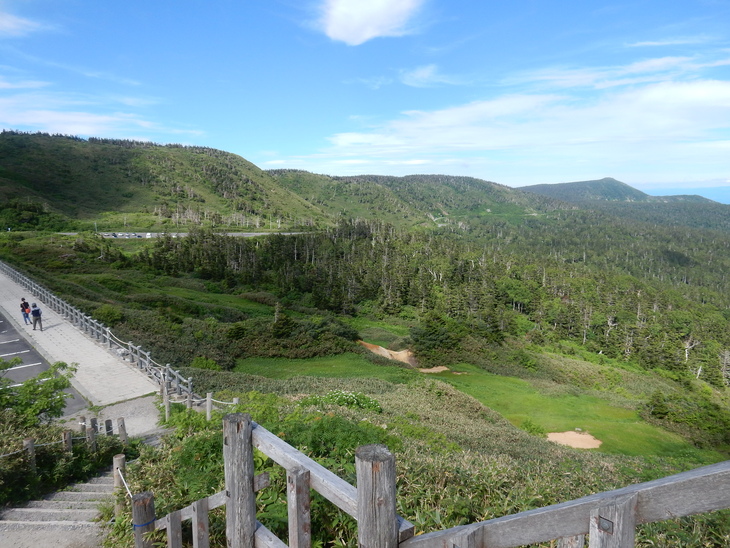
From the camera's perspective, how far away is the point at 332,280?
7194 cm

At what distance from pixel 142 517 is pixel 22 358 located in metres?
18.1

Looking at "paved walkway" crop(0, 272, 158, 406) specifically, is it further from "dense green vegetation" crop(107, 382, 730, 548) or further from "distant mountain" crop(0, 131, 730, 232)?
"distant mountain" crop(0, 131, 730, 232)

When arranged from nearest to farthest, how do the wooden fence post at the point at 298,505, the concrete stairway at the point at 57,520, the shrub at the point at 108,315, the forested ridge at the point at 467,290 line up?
the wooden fence post at the point at 298,505 → the concrete stairway at the point at 57,520 → the shrub at the point at 108,315 → the forested ridge at the point at 467,290

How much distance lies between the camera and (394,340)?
147 ft

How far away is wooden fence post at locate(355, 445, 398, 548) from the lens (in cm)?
251

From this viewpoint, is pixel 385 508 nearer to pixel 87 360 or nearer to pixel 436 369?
pixel 87 360

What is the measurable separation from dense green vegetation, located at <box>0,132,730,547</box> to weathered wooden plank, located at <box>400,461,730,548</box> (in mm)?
1880

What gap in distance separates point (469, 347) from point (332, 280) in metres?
31.9

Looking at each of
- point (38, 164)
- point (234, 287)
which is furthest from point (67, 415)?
point (38, 164)

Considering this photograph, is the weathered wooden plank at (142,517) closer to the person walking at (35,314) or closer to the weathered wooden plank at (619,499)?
the weathered wooden plank at (619,499)

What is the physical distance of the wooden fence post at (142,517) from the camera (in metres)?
4.24

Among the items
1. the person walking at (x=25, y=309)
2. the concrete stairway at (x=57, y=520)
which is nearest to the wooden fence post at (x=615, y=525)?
the concrete stairway at (x=57, y=520)

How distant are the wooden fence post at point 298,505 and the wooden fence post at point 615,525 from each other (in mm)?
1751

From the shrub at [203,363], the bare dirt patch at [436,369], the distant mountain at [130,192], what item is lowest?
the bare dirt patch at [436,369]
